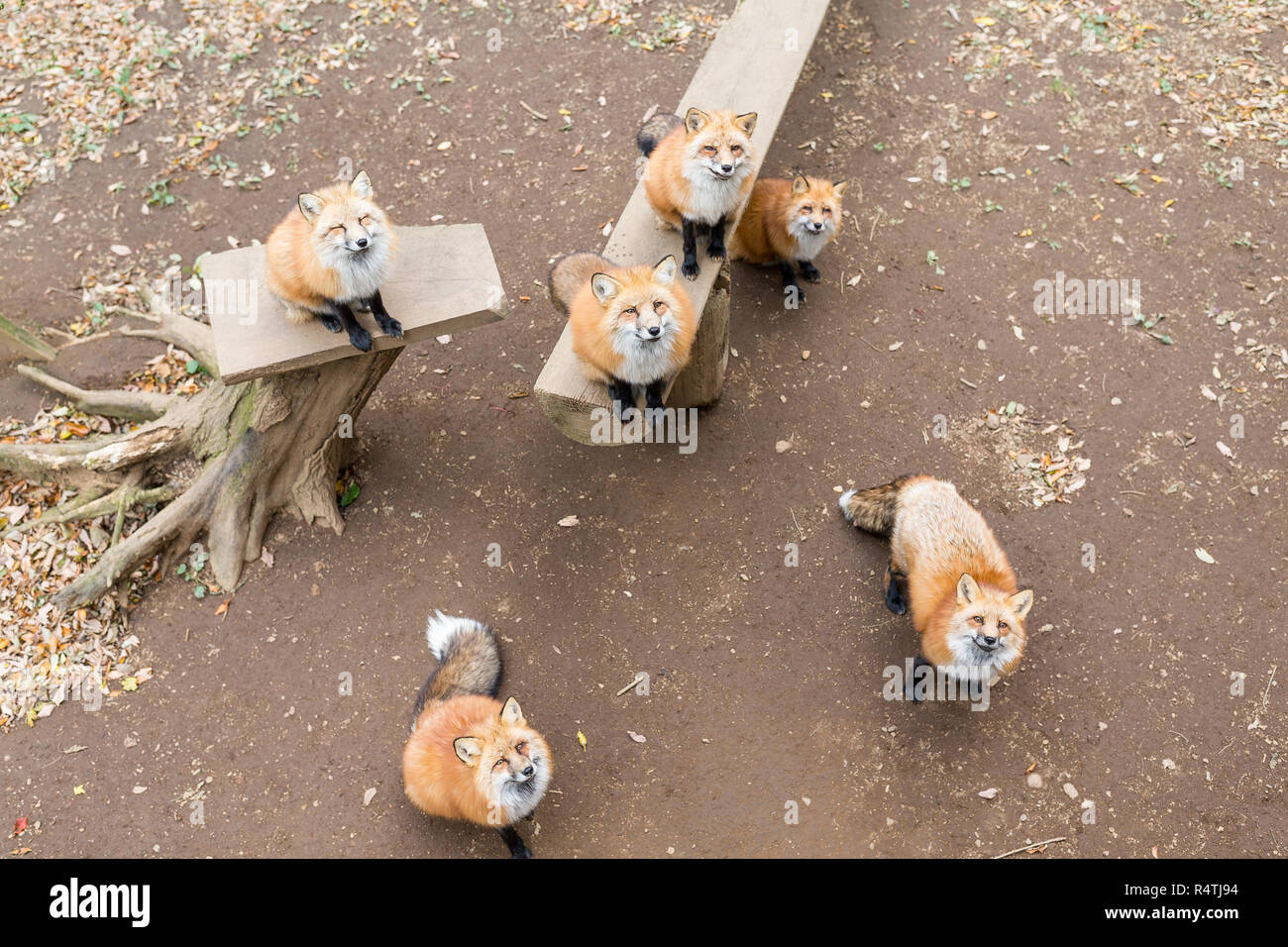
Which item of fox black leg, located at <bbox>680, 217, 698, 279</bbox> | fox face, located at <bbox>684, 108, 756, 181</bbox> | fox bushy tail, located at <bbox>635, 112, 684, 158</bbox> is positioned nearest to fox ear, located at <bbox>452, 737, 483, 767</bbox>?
fox black leg, located at <bbox>680, 217, 698, 279</bbox>

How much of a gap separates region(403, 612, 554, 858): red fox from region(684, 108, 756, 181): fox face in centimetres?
303

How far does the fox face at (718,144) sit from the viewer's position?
474cm

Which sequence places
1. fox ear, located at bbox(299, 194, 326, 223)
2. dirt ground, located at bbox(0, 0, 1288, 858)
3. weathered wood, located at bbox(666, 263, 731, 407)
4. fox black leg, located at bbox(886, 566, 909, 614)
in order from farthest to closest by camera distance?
weathered wood, located at bbox(666, 263, 731, 407)
fox black leg, located at bbox(886, 566, 909, 614)
dirt ground, located at bbox(0, 0, 1288, 858)
fox ear, located at bbox(299, 194, 326, 223)

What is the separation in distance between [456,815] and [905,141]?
6446 millimetres

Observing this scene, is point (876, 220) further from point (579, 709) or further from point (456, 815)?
point (456, 815)

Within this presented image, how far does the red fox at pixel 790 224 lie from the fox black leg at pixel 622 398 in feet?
7.01

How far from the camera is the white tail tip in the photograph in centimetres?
473

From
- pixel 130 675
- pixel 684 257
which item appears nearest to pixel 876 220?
pixel 684 257

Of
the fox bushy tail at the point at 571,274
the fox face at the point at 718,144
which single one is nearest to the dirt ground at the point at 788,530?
the fox bushy tail at the point at 571,274

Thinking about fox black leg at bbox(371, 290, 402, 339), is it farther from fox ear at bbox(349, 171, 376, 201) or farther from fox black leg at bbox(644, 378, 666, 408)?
fox black leg at bbox(644, 378, 666, 408)

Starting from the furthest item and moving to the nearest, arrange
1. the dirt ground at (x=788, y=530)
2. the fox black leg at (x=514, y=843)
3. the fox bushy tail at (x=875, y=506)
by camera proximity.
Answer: the fox bushy tail at (x=875, y=506) < the dirt ground at (x=788, y=530) < the fox black leg at (x=514, y=843)

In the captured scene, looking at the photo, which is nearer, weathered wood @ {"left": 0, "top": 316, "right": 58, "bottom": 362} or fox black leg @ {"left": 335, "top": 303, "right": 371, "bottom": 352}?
fox black leg @ {"left": 335, "top": 303, "right": 371, "bottom": 352}

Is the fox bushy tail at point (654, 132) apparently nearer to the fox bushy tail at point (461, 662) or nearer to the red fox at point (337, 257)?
the red fox at point (337, 257)

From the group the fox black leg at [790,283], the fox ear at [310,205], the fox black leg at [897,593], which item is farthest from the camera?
the fox black leg at [790,283]
